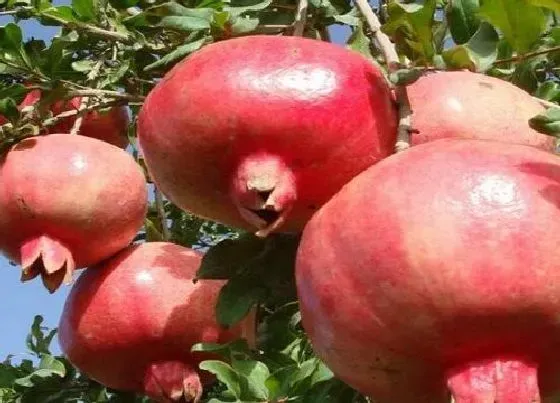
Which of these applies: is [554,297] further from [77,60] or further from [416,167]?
[77,60]

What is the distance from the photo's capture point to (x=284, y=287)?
56.4 inches

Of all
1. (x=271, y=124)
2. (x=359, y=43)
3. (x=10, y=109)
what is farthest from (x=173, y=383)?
(x=271, y=124)

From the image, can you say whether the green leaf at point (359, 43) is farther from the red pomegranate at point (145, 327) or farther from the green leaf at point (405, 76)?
the red pomegranate at point (145, 327)

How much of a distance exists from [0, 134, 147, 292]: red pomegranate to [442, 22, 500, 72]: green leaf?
0.77m

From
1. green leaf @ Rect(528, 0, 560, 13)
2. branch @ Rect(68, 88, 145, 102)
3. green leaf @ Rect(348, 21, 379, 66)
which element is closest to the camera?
green leaf @ Rect(528, 0, 560, 13)

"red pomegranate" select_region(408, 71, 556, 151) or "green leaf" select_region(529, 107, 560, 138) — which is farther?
"red pomegranate" select_region(408, 71, 556, 151)

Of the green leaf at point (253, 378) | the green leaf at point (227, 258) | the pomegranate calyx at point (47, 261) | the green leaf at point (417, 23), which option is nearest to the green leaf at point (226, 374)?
the green leaf at point (253, 378)

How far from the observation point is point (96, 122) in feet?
7.30

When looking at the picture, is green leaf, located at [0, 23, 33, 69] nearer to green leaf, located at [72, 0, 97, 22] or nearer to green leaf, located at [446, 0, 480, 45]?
green leaf, located at [72, 0, 97, 22]

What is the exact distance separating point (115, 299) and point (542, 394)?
0.96 metres

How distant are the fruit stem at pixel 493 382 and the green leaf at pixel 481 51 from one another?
1.60ft

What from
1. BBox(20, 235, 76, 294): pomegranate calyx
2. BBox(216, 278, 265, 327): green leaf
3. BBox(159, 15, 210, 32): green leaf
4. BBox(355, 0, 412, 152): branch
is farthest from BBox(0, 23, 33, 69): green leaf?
BBox(355, 0, 412, 152): branch

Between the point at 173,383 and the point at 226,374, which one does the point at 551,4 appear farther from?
the point at 173,383

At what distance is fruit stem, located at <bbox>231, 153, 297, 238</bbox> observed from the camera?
42.1 inches
